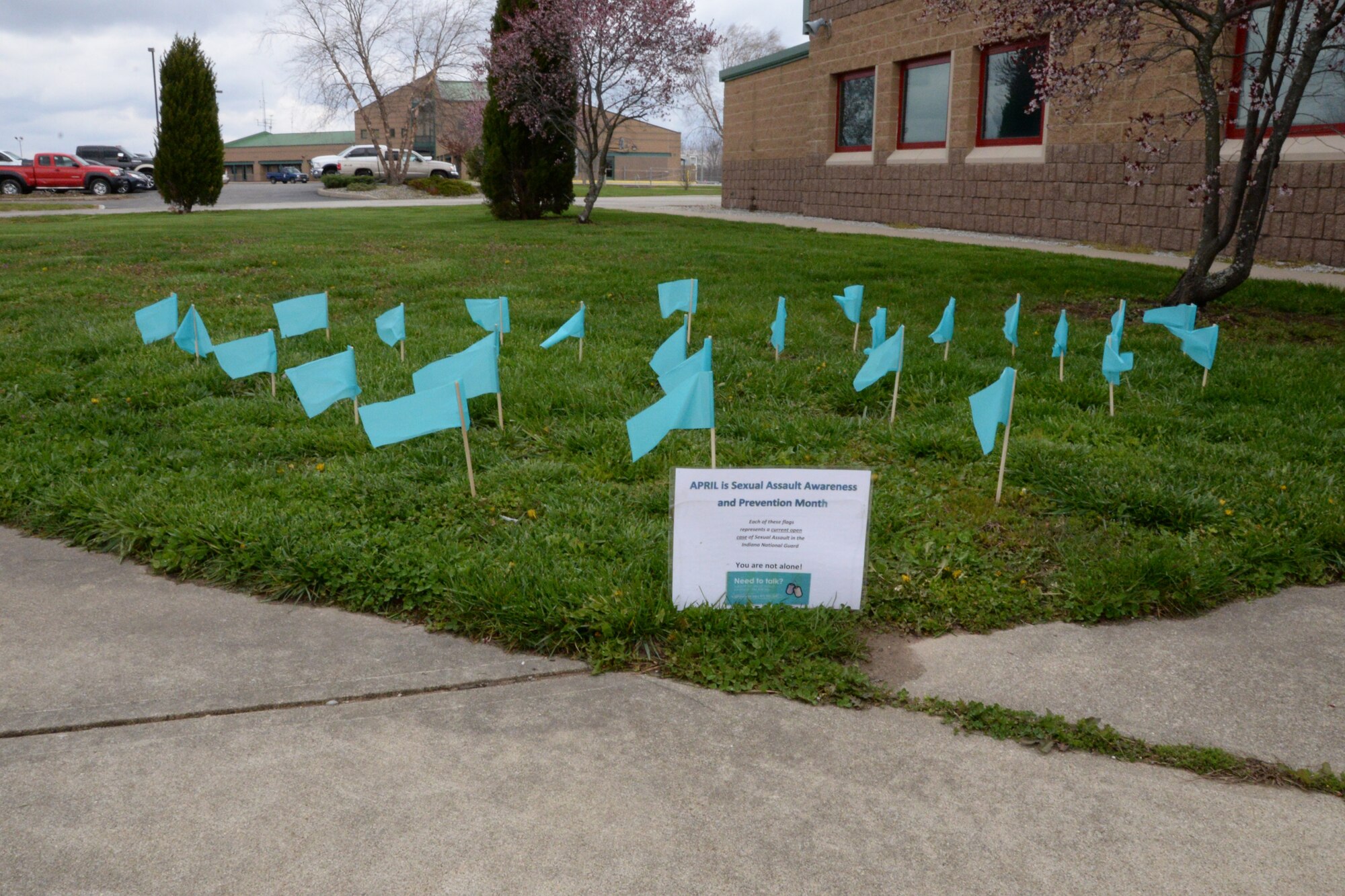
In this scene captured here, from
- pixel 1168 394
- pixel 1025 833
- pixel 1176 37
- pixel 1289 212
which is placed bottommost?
pixel 1025 833

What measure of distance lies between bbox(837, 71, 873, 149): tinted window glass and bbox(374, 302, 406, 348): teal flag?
16.5m

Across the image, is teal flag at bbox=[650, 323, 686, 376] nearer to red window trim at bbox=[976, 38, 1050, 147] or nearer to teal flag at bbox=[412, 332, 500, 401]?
teal flag at bbox=[412, 332, 500, 401]

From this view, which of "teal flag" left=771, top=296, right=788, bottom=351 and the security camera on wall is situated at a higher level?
the security camera on wall

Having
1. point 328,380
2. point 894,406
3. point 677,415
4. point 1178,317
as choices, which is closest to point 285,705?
point 677,415

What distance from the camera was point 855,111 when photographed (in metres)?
22.0

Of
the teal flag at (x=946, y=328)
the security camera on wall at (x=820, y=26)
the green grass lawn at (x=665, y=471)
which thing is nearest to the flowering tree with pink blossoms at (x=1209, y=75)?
the green grass lawn at (x=665, y=471)

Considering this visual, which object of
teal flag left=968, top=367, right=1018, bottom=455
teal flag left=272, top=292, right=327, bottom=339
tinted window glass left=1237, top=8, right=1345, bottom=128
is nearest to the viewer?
teal flag left=968, top=367, right=1018, bottom=455

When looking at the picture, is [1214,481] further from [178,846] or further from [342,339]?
[342,339]

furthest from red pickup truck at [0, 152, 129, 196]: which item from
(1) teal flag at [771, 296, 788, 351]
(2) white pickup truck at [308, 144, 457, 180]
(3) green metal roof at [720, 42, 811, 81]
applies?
(1) teal flag at [771, 296, 788, 351]

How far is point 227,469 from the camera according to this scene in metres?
4.93

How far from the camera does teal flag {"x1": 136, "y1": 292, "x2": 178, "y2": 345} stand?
22.6 ft

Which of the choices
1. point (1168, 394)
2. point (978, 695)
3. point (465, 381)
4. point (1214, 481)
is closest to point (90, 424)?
point (465, 381)

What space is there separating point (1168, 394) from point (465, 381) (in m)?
4.01

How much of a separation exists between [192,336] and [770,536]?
189 inches
